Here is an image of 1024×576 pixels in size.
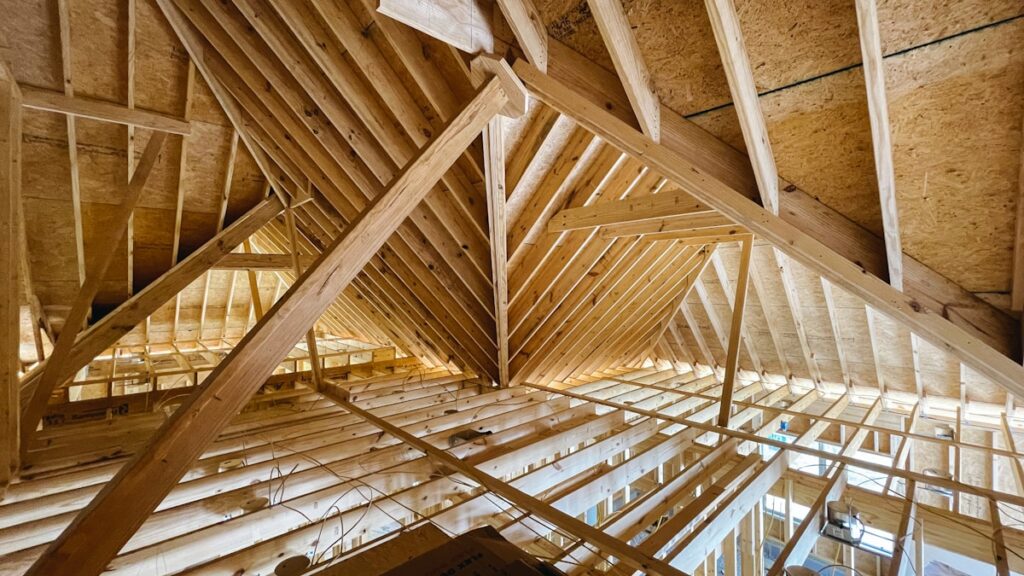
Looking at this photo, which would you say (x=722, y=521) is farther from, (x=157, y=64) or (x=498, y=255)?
(x=157, y=64)

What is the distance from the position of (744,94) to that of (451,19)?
1.19 metres

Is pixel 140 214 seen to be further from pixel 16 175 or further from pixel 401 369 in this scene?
pixel 401 369

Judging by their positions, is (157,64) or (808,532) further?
(157,64)

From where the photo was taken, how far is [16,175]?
2.32 m

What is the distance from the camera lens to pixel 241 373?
1381mm

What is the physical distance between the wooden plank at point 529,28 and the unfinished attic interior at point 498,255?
0.05 feet

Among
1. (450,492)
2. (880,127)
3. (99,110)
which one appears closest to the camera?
(880,127)

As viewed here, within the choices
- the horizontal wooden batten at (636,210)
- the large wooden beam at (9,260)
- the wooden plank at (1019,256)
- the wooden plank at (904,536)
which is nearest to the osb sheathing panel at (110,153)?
the large wooden beam at (9,260)

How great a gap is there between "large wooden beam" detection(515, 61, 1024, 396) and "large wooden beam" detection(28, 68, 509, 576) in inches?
15.2

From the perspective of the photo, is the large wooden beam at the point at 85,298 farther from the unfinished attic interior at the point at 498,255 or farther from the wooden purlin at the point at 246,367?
the wooden purlin at the point at 246,367

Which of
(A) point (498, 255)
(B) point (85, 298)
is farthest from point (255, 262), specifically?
(A) point (498, 255)

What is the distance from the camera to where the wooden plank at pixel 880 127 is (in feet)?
3.89

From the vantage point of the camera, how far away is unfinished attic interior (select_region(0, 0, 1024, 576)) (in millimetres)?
1408

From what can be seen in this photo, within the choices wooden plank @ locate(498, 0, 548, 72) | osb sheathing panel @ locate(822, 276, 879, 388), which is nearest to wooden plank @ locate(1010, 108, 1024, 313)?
wooden plank @ locate(498, 0, 548, 72)
